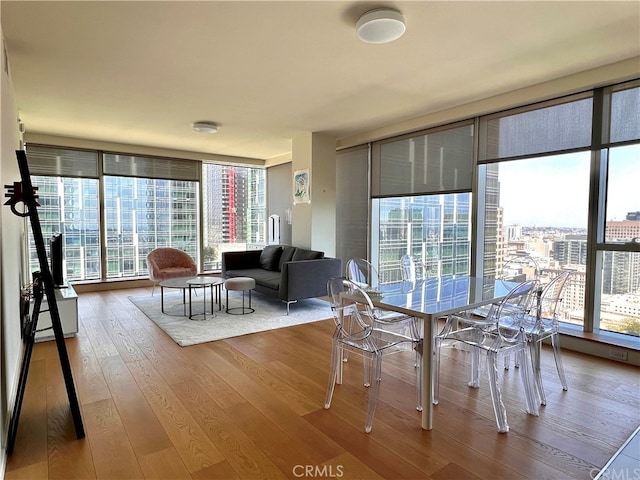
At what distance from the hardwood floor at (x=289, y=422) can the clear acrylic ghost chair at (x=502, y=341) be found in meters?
0.12

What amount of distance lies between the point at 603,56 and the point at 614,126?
65cm

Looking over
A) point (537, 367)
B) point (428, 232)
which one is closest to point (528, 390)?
point (537, 367)

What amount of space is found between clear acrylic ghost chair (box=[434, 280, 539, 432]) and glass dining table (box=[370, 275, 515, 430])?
0.19 meters

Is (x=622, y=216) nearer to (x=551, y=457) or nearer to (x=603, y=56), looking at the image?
(x=603, y=56)

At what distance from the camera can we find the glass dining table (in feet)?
7.29

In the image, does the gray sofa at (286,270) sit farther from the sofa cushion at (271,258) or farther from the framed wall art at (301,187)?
the framed wall art at (301,187)

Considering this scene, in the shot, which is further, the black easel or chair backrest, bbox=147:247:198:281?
A: chair backrest, bbox=147:247:198:281

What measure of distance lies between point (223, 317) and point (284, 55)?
10.3 ft

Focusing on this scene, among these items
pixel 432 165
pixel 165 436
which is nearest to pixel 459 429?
pixel 165 436

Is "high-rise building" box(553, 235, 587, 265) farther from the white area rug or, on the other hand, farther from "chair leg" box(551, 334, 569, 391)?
the white area rug

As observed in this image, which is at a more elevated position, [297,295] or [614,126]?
[614,126]

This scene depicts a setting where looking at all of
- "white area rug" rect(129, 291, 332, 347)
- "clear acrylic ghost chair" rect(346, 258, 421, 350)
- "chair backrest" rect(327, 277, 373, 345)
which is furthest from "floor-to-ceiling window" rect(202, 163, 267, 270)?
"chair backrest" rect(327, 277, 373, 345)

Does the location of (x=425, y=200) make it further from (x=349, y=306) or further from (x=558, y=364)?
(x=349, y=306)

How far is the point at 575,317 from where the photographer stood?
12.4ft
